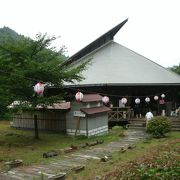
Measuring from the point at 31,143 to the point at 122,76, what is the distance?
40.9 feet

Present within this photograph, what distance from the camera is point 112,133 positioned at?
980 inches

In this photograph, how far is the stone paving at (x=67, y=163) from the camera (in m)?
13.0

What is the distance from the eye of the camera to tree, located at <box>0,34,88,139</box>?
19.9 metres

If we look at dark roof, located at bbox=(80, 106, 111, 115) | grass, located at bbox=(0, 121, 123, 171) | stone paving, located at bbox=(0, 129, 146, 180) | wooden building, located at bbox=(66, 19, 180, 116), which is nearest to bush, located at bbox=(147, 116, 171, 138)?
stone paving, located at bbox=(0, 129, 146, 180)

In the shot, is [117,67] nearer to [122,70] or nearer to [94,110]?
[122,70]

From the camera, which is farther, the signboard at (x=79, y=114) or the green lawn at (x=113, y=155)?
the signboard at (x=79, y=114)

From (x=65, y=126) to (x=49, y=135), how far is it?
1.34 meters

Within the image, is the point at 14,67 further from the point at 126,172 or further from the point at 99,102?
the point at 126,172

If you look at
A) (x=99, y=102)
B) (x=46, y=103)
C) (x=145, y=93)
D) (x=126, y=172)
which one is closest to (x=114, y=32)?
(x=145, y=93)

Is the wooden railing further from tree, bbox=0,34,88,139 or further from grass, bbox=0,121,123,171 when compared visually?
tree, bbox=0,34,88,139

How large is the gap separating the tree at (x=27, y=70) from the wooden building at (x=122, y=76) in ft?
20.2

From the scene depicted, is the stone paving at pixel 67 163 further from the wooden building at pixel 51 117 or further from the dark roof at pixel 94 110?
the wooden building at pixel 51 117

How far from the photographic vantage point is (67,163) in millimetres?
15023

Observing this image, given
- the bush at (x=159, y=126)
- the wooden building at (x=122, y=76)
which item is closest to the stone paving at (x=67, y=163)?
the bush at (x=159, y=126)
